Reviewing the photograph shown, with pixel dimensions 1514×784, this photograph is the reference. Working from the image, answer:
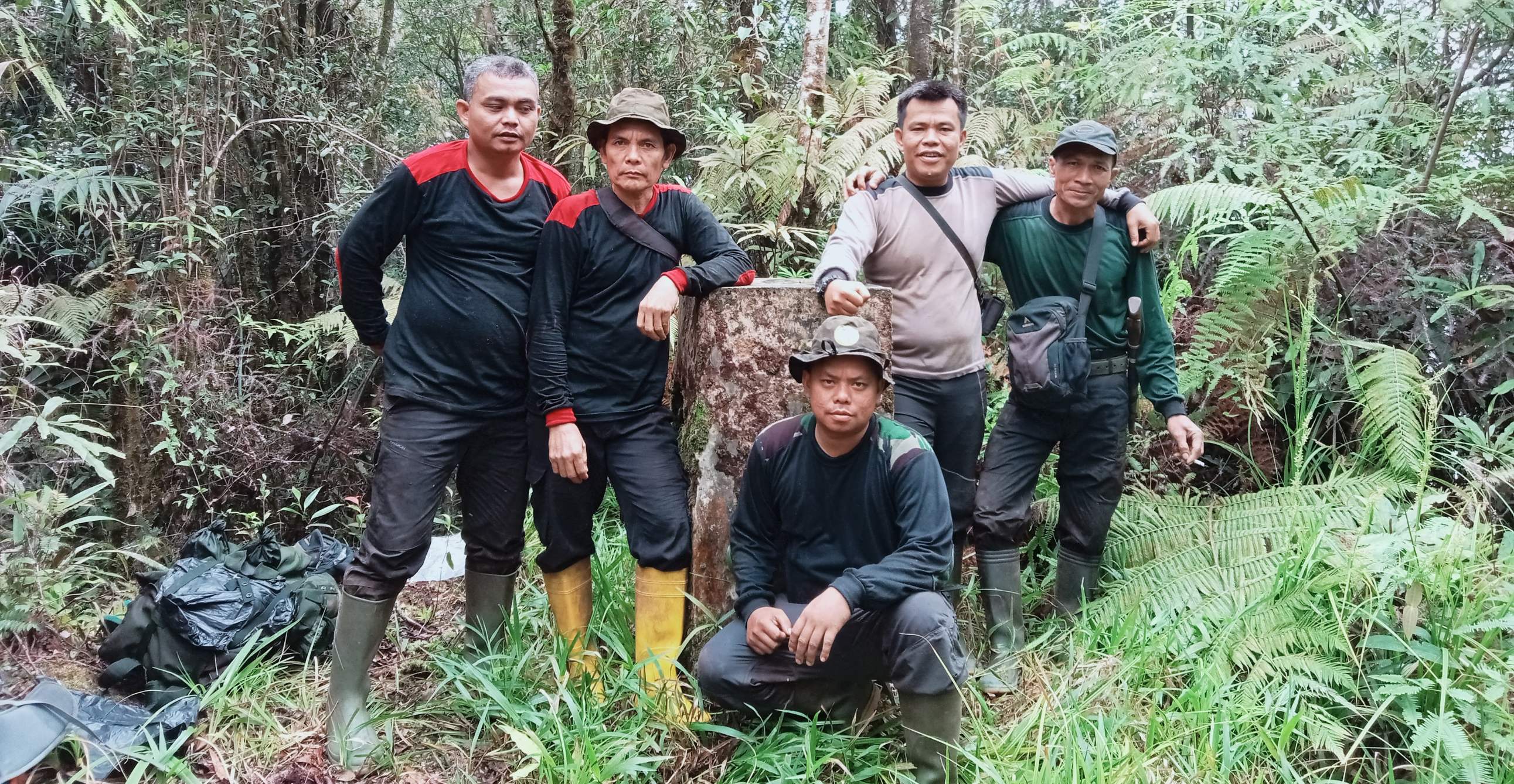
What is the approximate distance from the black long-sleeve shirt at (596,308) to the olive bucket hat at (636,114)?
0.23 meters

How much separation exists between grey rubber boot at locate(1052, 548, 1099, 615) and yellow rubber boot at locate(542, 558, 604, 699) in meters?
1.99

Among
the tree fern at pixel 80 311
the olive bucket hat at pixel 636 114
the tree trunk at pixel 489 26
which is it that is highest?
the tree trunk at pixel 489 26

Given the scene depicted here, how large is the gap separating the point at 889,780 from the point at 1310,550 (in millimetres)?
1884

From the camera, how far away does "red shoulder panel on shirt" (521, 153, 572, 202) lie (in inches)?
136

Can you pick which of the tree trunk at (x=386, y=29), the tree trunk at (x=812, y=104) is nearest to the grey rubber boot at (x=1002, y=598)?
the tree trunk at (x=812, y=104)

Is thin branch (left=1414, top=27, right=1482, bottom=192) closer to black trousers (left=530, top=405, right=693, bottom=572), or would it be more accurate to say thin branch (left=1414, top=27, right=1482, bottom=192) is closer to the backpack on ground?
black trousers (left=530, top=405, right=693, bottom=572)

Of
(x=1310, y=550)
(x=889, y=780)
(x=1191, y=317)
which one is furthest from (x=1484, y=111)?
(x=889, y=780)

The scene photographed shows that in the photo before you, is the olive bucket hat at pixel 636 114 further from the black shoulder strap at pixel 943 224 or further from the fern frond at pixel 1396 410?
the fern frond at pixel 1396 410

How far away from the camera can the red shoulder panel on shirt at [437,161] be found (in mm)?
3236

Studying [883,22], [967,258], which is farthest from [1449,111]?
[883,22]

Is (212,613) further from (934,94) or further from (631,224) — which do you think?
(934,94)

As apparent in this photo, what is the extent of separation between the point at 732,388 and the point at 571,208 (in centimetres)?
87

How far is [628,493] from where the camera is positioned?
3342 mm

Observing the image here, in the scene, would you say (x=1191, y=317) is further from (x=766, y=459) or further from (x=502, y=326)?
(x=502, y=326)
